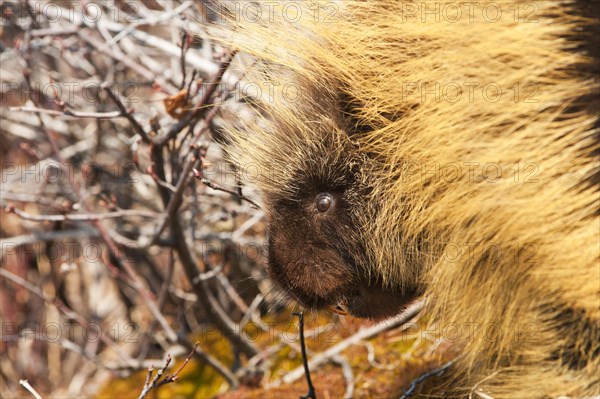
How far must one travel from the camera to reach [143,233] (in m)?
3.46

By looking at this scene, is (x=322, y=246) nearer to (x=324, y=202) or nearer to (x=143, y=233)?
(x=324, y=202)

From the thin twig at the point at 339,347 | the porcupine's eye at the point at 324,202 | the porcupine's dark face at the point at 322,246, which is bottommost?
the thin twig at the point at 339,347

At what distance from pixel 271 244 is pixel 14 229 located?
284cm

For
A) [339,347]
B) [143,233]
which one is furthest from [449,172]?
[143,233]

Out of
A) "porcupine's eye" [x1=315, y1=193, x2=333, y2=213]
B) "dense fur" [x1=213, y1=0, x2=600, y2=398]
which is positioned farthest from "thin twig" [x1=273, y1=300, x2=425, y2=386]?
"porcupine's eye" [x1=315, y1=193, x2=333, y2=213]

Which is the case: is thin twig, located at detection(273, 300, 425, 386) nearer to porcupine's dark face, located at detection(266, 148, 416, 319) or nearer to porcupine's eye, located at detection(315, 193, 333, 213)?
porcupine's dark face, located at detection(266, 148, 416, 319)

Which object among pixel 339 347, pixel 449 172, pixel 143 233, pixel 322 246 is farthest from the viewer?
pixel 143 233

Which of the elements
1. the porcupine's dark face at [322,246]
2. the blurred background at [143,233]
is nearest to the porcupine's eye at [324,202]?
the porcupine's dark face at [322,246]

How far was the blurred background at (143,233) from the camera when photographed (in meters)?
2.55

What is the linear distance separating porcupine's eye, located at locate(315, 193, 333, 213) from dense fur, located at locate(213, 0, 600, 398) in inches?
0.5

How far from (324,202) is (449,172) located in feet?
1.35

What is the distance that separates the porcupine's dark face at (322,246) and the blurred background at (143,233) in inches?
6.0

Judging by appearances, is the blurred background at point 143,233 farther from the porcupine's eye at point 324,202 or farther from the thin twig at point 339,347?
the porcupine's eye at point 324,202

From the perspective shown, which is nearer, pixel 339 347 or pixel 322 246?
pixel 322 246
